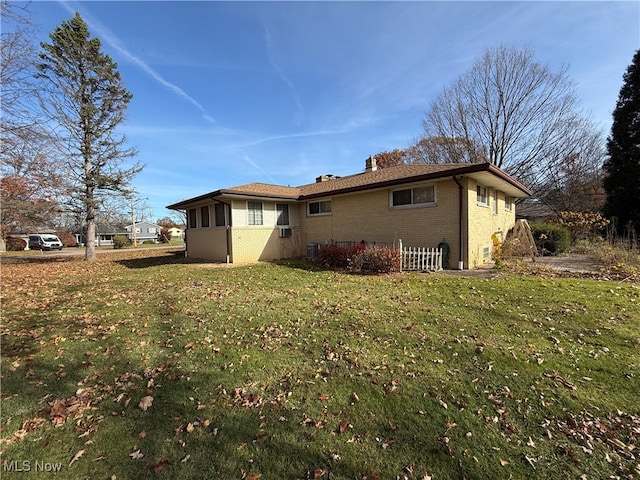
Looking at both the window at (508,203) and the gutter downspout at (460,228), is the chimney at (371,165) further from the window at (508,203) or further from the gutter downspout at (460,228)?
the gutter downspout at (460,228)

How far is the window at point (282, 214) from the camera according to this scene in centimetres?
1538

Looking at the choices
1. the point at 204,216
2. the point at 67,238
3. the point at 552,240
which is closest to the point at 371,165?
the point at 552,240

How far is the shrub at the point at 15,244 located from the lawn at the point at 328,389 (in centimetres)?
4258

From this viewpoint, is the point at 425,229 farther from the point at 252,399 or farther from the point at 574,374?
the point at 252,399

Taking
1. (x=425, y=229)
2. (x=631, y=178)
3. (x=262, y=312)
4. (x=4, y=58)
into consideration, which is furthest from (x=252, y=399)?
(x=631, y=178)

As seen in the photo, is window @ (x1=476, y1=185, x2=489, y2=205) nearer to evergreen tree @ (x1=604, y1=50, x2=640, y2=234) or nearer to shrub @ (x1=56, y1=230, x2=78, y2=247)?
evergreen tree @ (x1=604, y1=50, x2=640, y2=234)

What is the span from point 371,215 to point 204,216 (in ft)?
30.8

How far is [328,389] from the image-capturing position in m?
3.22

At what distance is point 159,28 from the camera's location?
32.9 feet

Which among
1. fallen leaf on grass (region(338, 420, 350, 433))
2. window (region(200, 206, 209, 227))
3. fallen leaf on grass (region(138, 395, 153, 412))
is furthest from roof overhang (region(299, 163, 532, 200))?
fallen leaf on grass (region(138, 395, 153, 412))

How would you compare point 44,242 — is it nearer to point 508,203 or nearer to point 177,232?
point 177,232

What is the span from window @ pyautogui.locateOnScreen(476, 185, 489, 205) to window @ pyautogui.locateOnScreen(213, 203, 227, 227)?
37.5 feet

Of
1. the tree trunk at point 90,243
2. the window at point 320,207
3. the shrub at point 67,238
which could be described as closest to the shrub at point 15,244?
the shrub at point 67,238

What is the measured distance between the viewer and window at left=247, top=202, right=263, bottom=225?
1410 cm
